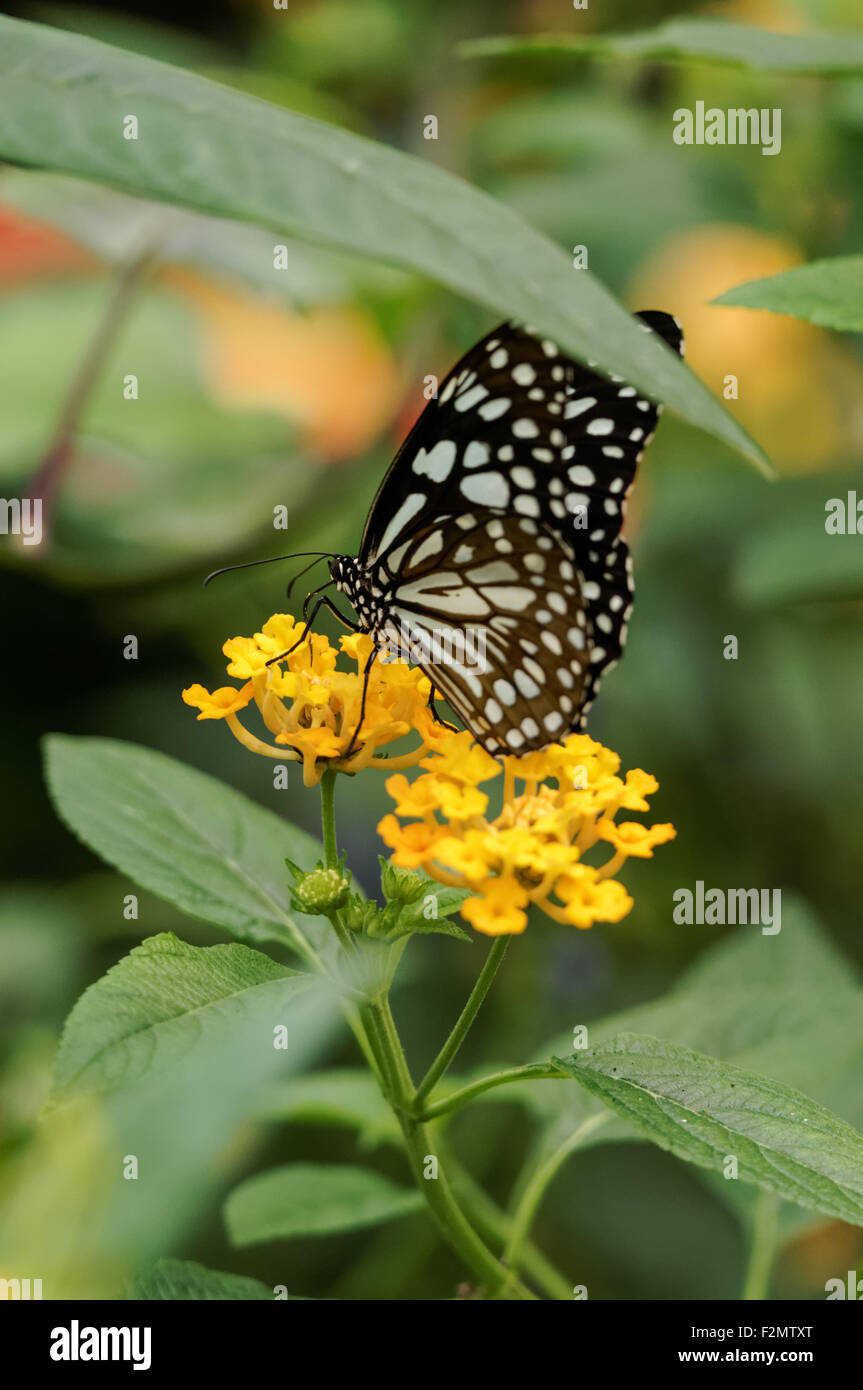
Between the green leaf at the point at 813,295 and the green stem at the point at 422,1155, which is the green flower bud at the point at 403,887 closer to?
the green stem at the point at 422,1155

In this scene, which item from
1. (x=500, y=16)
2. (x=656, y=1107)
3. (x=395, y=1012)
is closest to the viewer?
(x=656, y=1107)

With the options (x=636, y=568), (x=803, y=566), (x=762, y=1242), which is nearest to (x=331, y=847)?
(x=762, y=1242)

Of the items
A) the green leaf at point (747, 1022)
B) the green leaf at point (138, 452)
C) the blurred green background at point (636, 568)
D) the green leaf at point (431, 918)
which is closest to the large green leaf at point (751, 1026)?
the green leaf at point (747, 1022)

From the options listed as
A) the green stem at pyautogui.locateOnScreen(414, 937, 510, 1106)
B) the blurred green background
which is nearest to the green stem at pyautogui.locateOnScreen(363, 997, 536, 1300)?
the green stem at pyautogui.locateOnScreen(414, 937, 510, 1106)

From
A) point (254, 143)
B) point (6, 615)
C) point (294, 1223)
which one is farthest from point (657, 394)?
point (6, 615)

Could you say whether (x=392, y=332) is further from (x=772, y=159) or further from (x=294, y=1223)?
(x=294, y=1223)

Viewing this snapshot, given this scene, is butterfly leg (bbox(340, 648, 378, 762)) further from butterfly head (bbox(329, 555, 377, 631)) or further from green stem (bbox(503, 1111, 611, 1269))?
green stem (bbox(503, 1111, 611, 1269))
